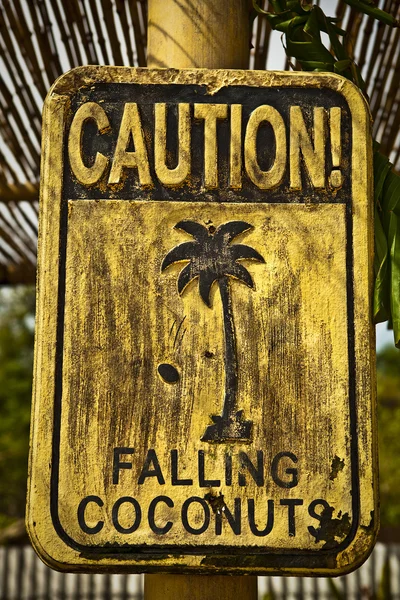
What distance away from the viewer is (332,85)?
4.58 ft

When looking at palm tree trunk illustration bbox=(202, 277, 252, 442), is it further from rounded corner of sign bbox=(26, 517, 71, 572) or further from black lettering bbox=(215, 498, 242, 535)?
rounded corner of sign bbox=(26, 517, 71, 572)

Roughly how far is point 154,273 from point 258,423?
307 mm

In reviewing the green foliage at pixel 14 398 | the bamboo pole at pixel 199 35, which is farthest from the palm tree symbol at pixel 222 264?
the green foliage at pixel 14 398

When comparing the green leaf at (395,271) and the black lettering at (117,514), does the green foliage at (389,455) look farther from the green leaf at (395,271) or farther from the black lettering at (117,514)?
the black lettering at (117,514)

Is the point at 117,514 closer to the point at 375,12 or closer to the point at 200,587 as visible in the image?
the point at 200,587

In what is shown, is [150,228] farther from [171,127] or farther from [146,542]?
[146,542]

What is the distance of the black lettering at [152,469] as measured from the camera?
126 centimetres

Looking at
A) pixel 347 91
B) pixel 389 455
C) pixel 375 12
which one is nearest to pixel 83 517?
pixel 347 91

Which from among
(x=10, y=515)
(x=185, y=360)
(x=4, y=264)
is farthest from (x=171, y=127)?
(x=10, y=515)

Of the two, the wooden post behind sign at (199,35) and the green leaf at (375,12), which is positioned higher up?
the green leaf at (375,12)

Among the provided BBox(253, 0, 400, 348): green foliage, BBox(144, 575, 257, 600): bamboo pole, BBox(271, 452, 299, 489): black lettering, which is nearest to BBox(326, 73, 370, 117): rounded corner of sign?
BBox(253, 0, 400, 348): green foliage

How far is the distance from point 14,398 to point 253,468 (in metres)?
9.46

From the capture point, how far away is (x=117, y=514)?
1.25 meters

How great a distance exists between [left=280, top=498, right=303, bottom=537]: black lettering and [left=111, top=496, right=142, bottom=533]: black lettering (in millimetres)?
232
